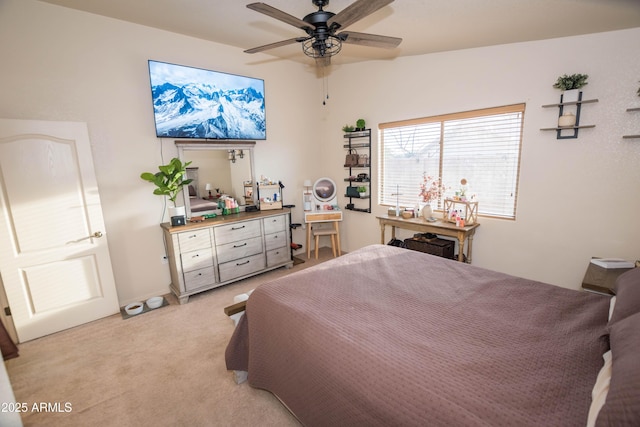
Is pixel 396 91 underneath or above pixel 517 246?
above

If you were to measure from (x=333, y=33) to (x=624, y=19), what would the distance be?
224 centimetres

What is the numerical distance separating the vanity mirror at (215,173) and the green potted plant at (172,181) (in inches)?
9.4

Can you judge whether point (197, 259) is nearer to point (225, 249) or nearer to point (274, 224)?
point (225, 249)

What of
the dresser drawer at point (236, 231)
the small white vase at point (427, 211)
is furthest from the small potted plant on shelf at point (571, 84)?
the dresser drawer at point (236, 231)

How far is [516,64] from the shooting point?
282 centimetres

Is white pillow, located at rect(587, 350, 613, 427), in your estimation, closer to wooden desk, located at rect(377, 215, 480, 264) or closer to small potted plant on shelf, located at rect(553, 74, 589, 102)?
wooden desk, located at rect(377, 215, 480, 264)

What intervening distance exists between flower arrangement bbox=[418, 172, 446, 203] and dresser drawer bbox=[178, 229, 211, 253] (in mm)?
2675

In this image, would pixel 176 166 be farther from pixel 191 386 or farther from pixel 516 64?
pixel 516 64

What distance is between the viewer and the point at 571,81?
253cm

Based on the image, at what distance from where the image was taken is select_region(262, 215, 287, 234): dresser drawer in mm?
3758

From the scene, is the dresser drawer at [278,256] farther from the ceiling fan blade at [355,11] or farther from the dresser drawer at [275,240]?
the ceiling fan blade at [355,11]

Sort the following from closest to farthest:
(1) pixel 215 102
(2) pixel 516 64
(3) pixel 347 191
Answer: (2) pixel 516 64
(1) pixel 215 102
(3) pixel 347 191

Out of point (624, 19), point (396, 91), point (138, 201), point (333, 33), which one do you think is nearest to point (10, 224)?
point (138, 201)

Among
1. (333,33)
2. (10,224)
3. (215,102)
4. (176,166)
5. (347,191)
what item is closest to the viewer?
(333,33)
